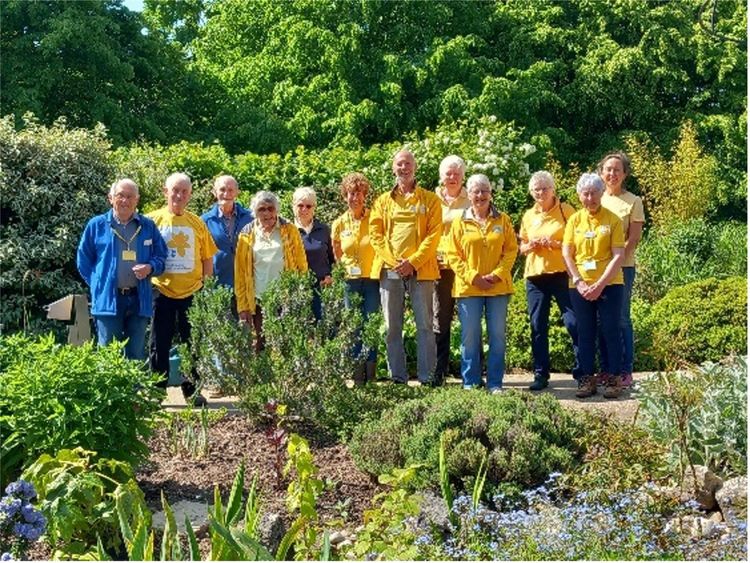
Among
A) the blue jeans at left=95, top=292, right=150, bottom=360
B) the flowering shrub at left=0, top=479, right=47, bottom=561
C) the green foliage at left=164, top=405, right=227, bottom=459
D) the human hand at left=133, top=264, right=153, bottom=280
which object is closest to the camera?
the flowering shrub at left=0, top=479, right=47, bottom=561

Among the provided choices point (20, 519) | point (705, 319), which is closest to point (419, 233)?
point (705, 319)

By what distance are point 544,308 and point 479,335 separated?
2.09ft

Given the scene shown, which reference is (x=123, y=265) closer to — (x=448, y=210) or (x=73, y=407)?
(x=448, y=210)

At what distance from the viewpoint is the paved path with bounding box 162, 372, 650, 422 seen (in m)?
7.79

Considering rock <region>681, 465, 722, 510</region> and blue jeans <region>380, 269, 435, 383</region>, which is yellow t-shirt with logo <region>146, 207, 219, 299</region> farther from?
rock <region>681, 465, 722, 510</region>

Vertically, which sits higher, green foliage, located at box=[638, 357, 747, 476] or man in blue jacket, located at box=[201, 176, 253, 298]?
man in blue jacket, located at box=[201, 176, 253, 298]

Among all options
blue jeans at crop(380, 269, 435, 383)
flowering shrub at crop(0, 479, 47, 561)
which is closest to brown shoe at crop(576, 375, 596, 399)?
blue jeans at crop(380, 269, 435, 383)

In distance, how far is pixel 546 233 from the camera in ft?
28.2

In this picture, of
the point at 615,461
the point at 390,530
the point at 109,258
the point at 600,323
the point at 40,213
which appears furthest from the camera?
the point at 40,213

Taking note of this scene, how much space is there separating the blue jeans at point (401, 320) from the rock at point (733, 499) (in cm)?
351

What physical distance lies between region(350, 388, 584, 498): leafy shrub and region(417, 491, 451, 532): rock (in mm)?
130

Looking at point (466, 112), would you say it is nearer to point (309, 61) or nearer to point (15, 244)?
point (309, 61)

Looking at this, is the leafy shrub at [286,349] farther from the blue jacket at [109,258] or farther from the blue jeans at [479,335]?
the blue jeans at [479,335]

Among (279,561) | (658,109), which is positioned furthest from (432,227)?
(658,109)
